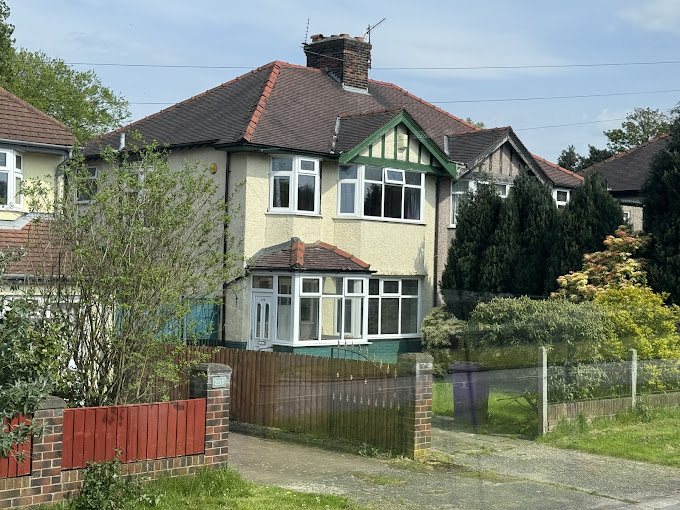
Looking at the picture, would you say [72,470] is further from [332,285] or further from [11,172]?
[332,285]

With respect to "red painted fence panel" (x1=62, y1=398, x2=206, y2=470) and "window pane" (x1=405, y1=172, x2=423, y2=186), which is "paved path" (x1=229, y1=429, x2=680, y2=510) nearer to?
"red painted fence panel" (x1=62, y1=398, x2=206, y2=470)

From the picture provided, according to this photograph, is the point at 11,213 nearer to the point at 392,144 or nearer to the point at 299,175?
the point at 299,175

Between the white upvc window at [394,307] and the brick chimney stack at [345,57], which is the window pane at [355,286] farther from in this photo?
the brick chimney stack at [345,57]

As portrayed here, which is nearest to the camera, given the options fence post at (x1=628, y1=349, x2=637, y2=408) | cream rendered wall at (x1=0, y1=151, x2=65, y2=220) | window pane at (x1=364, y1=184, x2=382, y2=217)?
fence post at (x1=628, y1=349, x2=637, y2=408)

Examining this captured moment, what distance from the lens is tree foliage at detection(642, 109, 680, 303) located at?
19438 mm

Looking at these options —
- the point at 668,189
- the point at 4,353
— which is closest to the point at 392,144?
the point at 668,189

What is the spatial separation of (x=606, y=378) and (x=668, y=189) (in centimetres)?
634

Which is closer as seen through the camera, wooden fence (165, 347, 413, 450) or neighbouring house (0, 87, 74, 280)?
wooden fence (165, 347, 413, 450)

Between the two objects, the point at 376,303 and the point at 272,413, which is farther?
the point at 376,303

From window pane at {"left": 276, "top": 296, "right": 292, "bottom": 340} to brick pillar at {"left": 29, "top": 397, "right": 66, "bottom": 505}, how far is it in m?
12.7

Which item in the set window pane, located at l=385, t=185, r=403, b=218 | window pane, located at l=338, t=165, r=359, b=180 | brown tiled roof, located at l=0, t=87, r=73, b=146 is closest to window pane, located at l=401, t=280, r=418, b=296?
window pane, located at l=385, t=185, r=403, b=218

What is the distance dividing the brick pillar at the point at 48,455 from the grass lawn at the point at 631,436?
7837 millimetres

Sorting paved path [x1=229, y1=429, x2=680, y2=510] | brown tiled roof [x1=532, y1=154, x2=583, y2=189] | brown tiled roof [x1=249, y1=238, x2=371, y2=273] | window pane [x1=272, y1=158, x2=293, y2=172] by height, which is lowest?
paved path [x1=229, y1=429, x2=680, y2=510]

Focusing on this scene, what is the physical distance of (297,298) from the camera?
21.8 metres
